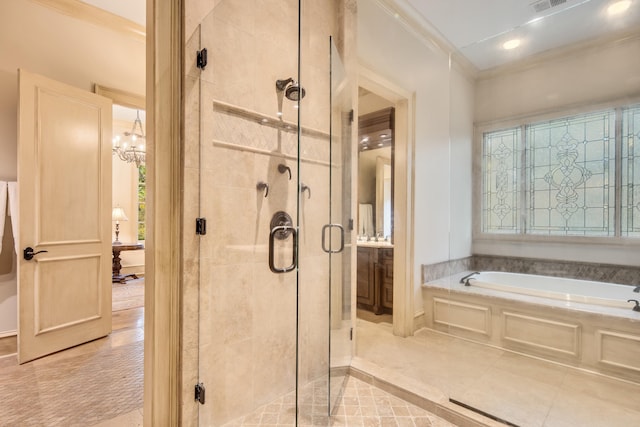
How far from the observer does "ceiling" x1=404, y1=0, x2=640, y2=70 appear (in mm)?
2320

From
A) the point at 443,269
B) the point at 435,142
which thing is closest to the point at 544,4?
the point at 435,142

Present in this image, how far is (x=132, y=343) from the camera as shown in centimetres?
266

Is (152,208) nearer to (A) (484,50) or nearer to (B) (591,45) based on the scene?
(A) (484,50)

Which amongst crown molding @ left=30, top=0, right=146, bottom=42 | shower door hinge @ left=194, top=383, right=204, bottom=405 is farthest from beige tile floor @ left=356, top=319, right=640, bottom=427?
crown molding @ left=30, top=0, right=146, bottom=42

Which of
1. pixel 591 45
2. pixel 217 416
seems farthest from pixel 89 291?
pixel 591 45

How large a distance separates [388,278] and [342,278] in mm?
1288

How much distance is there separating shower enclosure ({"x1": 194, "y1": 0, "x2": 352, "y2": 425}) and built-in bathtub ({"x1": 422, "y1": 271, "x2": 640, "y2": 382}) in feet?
4.48

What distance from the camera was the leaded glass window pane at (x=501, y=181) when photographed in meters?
2.67

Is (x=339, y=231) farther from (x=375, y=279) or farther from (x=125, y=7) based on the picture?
(x=125, y=7)

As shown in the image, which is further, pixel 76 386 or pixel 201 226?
pixel 76 386

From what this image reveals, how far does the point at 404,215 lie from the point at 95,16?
3557 mm

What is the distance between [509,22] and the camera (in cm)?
265

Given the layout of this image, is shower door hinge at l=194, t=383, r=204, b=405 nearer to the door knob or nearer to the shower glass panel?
the shower glass panel

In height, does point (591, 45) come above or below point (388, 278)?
above
